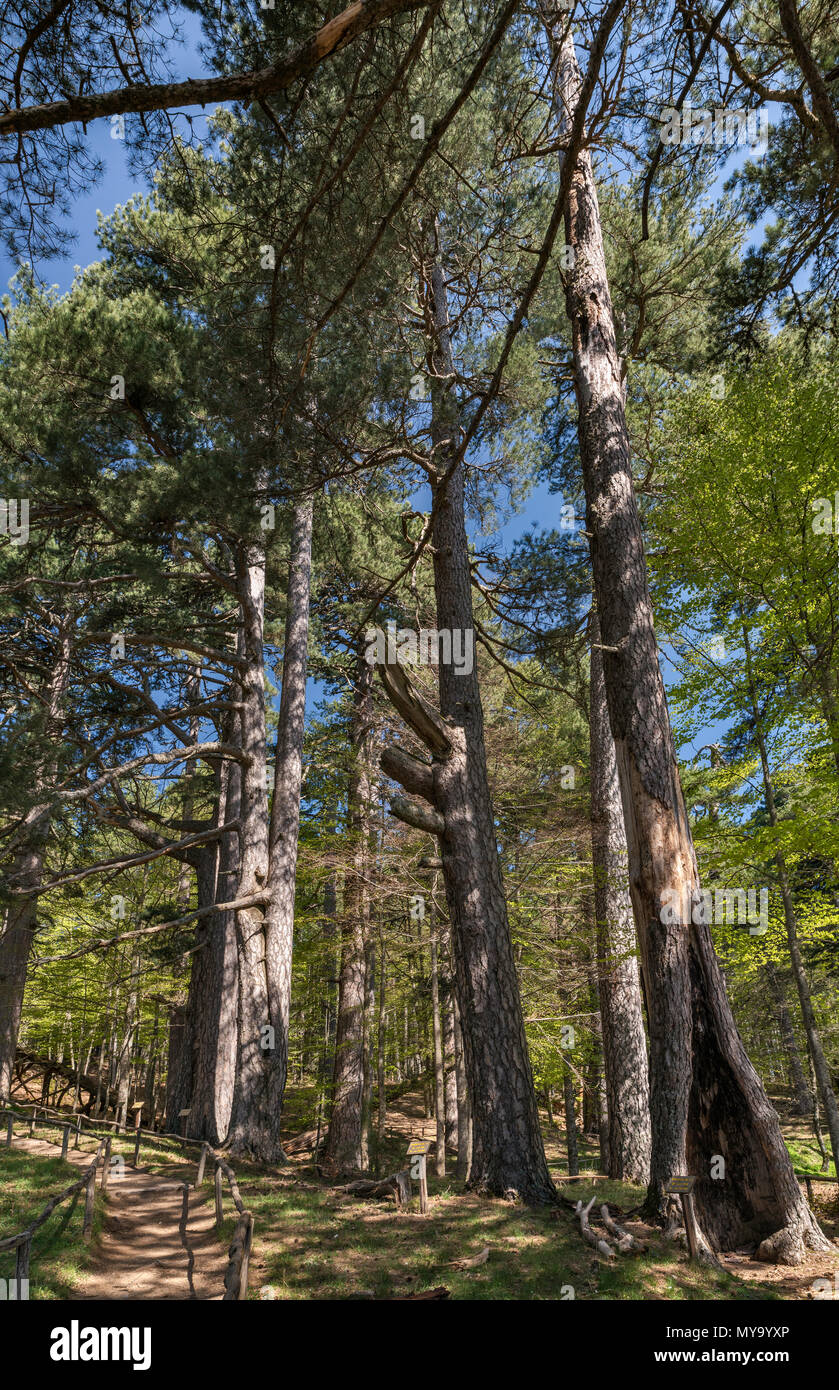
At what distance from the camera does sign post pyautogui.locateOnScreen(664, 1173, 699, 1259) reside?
15.6 ft

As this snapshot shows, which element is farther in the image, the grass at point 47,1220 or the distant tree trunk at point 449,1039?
the distant tree trunk at point 449,1039

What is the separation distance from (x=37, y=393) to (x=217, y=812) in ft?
33.7

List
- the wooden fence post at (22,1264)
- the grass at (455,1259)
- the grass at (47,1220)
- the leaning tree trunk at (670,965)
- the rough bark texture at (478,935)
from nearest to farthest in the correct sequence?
the wooden fence post at (22,1264), the grass at (455,1259), the leaning tree trunk at (670,965), the grass at (47,1220), the rough bark texture at (478,935)

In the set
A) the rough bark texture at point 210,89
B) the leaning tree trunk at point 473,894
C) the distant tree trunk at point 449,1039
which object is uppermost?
the rough bark texture at point 210,89

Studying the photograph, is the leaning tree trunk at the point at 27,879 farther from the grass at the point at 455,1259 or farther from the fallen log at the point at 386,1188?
the fallen log at the point at 386,1188

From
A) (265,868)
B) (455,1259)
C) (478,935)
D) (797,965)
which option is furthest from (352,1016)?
(455,1259)

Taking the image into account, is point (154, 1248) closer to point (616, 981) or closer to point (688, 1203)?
point (688, 1203)

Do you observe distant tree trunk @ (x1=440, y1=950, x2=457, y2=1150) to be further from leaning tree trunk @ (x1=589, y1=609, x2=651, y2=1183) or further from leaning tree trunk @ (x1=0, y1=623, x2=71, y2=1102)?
leaning tree trunk @ (x1=0, y1=623, x2=71, y2=1102)

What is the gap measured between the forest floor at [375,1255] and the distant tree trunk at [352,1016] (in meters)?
4.93

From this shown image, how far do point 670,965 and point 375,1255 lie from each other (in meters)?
2.92

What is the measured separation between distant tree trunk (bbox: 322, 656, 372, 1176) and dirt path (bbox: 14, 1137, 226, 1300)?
473 cm

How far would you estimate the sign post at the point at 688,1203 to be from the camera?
4742 millimetres

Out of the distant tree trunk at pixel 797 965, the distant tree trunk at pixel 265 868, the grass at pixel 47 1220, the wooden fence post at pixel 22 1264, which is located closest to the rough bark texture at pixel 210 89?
the wooden fence post at pixel 22 1264
